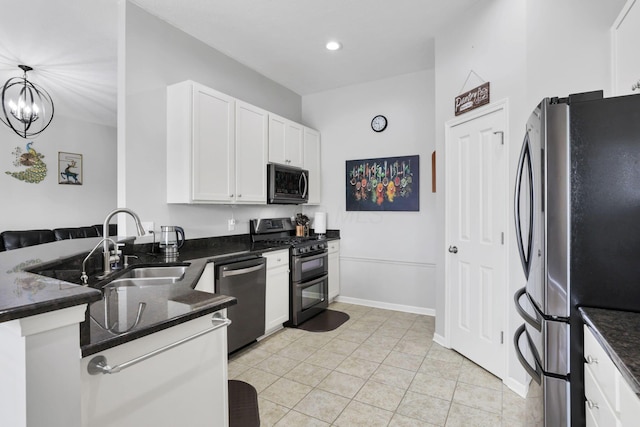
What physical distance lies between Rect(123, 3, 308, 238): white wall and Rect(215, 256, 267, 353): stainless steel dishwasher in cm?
71

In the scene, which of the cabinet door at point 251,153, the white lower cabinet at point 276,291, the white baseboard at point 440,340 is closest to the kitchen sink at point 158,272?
the white lower cabinet at point 276,291

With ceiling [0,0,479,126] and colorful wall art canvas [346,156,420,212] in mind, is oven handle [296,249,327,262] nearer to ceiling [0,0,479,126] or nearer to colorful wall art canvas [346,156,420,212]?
colorful wall art canvas [346,156,420,212]

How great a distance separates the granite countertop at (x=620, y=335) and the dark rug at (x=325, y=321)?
Answer: 2619 mm

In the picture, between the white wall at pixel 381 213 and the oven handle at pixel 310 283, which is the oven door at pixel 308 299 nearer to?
the oven handle at pixel 310 283

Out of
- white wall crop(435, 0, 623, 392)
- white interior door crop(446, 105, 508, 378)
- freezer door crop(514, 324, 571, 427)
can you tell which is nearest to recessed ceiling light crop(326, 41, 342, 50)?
white wall crop(435, 0, 623, 392)

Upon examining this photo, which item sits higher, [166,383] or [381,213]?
[381,213]

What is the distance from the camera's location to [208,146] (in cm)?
295

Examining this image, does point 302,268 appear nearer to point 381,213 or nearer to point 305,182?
point 305,182

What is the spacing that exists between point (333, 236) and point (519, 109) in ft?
9.09

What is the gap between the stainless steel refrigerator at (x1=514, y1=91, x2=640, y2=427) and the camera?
1208 millimetres

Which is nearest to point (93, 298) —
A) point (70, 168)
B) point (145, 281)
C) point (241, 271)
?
point (145, 281)

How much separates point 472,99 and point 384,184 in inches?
65.6

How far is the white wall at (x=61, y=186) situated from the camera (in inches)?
188

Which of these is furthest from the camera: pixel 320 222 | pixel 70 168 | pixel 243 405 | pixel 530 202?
pixel 70 168
